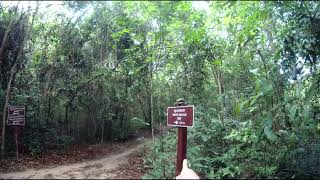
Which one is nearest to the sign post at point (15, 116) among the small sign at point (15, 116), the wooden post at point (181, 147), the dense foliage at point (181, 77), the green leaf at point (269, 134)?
the small sign at point (15, 116)

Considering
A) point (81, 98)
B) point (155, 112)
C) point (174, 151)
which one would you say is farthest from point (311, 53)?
point (155, 112)

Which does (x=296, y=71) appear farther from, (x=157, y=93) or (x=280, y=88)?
(x=157, y=93)

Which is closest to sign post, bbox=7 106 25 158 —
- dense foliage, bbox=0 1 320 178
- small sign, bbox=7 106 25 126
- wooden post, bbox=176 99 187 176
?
small sign, bbox=7 106 25 126

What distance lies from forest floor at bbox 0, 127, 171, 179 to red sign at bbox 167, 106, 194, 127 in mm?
2145

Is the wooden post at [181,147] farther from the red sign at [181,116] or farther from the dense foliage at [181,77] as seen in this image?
the dense foliage at [181,77]

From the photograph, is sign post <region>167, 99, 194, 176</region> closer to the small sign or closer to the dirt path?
the dirt path

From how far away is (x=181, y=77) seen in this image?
14516 mm

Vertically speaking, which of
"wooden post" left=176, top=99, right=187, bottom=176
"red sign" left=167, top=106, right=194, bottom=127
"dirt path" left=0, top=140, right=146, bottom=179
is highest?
"red sign" left=167, top=106, right=194, bottom=127

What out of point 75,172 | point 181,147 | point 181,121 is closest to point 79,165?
point 75,172

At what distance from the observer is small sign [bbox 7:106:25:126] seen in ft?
35.1

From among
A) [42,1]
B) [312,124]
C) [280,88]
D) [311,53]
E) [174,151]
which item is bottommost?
[174,151]

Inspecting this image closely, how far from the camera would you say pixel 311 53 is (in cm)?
832

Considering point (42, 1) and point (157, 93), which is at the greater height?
point (42, 1)

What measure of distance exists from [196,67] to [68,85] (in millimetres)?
5114
